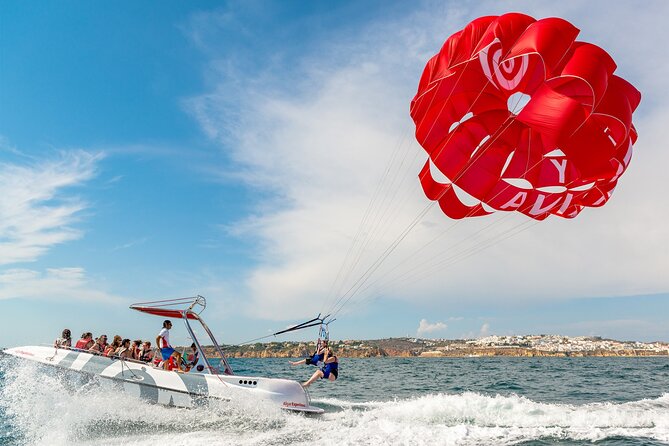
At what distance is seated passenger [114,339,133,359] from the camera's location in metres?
11.1

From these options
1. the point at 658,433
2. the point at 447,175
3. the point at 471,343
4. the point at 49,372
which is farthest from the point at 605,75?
the point at 471,343

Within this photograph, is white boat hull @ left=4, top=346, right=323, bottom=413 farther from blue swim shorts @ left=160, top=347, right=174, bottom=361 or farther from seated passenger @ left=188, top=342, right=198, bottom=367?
seated passenger @ left=188, top=342, right=198, bottom=367

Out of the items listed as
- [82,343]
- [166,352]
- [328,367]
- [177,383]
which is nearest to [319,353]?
[328,367]

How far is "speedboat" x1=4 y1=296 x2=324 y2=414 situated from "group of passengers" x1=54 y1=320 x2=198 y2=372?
0.18 metres

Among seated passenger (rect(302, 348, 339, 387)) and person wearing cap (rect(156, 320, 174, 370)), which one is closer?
seated passenger (rect(302, 348, 339, 387))

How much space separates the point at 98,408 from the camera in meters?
10.4

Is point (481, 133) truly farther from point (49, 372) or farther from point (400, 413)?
point (49, 372)

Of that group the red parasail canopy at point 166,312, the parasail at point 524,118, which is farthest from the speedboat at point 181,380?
the parasail at point 524,118

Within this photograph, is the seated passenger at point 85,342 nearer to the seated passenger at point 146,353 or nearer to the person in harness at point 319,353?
the seated passenger at point 146,353

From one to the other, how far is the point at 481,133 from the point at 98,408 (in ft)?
34.2

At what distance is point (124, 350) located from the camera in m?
11.3

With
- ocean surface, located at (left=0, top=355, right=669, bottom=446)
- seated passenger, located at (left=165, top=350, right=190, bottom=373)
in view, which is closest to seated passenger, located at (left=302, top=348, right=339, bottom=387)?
ocean surface, located at (left=0, top=355, right=669, bottom=446)

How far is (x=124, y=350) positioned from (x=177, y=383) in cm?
186

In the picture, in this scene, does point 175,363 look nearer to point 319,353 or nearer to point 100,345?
point 100,345
